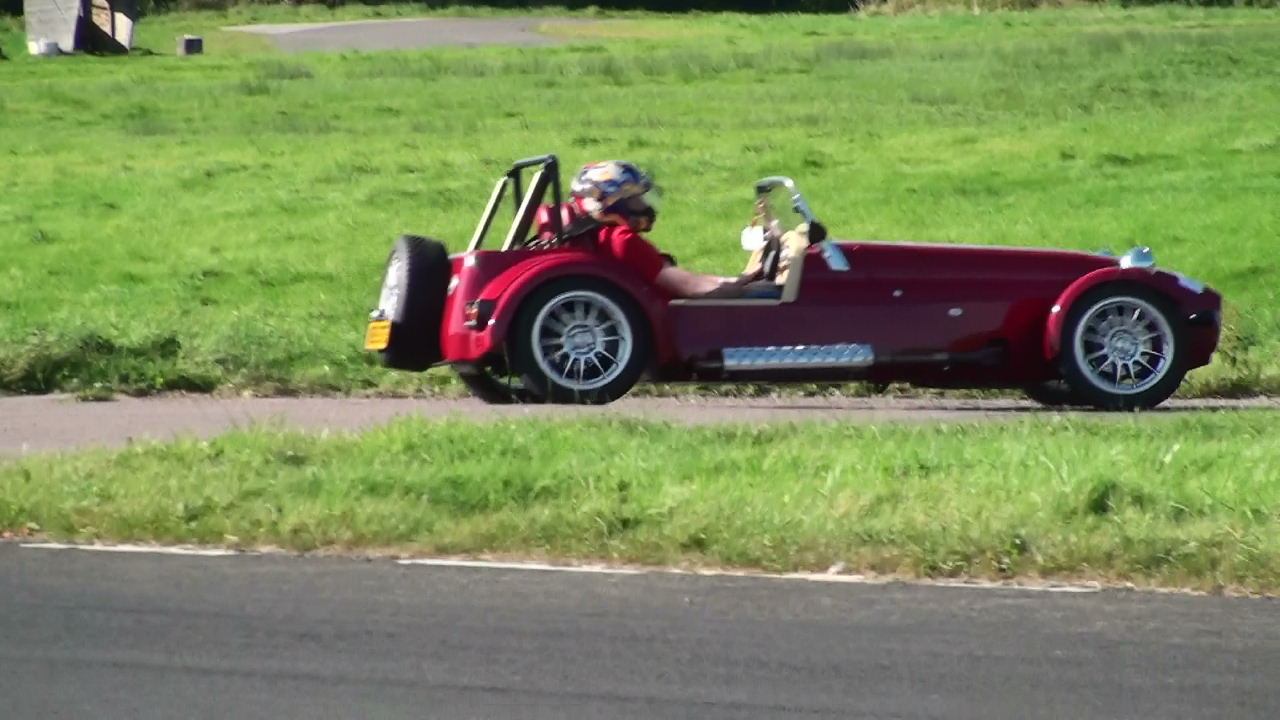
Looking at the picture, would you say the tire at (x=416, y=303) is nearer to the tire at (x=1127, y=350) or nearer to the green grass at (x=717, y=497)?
the green grass at (x=717, y=497)

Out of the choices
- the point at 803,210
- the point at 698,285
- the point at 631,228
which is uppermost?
the point at 803,210

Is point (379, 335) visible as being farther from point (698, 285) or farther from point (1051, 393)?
Answer: point (1051, 393)

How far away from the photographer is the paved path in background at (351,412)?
9.85m

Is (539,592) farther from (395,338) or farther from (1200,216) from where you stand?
(1200,216)

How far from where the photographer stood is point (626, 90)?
94.8 feet

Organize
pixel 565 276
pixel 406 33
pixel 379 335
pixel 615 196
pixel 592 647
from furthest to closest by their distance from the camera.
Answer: pixel 406 33 < pixel 615 196 < pixel 379 335 < pixel 565 276 < pixel 592 647

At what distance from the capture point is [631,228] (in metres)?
10.5

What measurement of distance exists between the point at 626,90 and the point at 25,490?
21603mm

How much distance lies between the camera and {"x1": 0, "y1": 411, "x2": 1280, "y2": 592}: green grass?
6.84m

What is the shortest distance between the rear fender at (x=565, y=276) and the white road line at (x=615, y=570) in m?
3.00

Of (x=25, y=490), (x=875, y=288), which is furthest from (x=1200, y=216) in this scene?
(x=25, y=490)

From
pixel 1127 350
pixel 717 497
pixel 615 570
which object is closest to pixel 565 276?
pixel 717 497

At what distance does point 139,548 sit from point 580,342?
332cm

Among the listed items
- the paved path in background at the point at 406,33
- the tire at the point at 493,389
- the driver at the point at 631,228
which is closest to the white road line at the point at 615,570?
the driver at the point at 631,228
